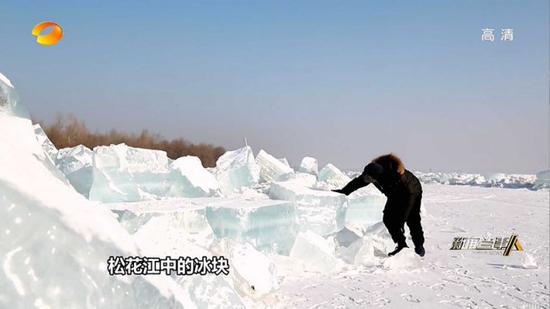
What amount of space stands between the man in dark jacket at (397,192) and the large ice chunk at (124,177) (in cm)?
495

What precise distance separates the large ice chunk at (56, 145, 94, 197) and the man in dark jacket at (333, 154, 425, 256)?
4992mm

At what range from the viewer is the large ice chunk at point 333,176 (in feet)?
28.4

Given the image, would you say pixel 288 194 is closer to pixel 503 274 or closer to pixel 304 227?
pixel 304 227

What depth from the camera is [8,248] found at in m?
1.52

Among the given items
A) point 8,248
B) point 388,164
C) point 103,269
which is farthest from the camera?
point 388,164

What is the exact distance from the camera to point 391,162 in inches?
77.6

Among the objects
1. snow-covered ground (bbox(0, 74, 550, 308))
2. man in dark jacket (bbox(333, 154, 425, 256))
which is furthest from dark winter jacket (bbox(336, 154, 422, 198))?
snow-covered ground (bbox(0, 74, 550, 308))

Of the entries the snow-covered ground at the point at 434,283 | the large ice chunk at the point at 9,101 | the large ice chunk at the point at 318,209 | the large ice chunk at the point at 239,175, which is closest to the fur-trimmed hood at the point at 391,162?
the large ice chunk at the point at 9,101

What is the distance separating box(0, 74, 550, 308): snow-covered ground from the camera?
1.59 metres

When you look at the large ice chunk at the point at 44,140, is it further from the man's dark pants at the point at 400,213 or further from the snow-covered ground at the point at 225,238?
the man's dark pants at the point at 400,213

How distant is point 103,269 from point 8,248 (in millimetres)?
329

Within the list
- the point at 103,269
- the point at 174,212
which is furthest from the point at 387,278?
the point at 103,269

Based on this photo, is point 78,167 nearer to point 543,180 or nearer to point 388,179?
point 388,179

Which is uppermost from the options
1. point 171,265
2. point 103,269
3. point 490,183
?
point 103,269
